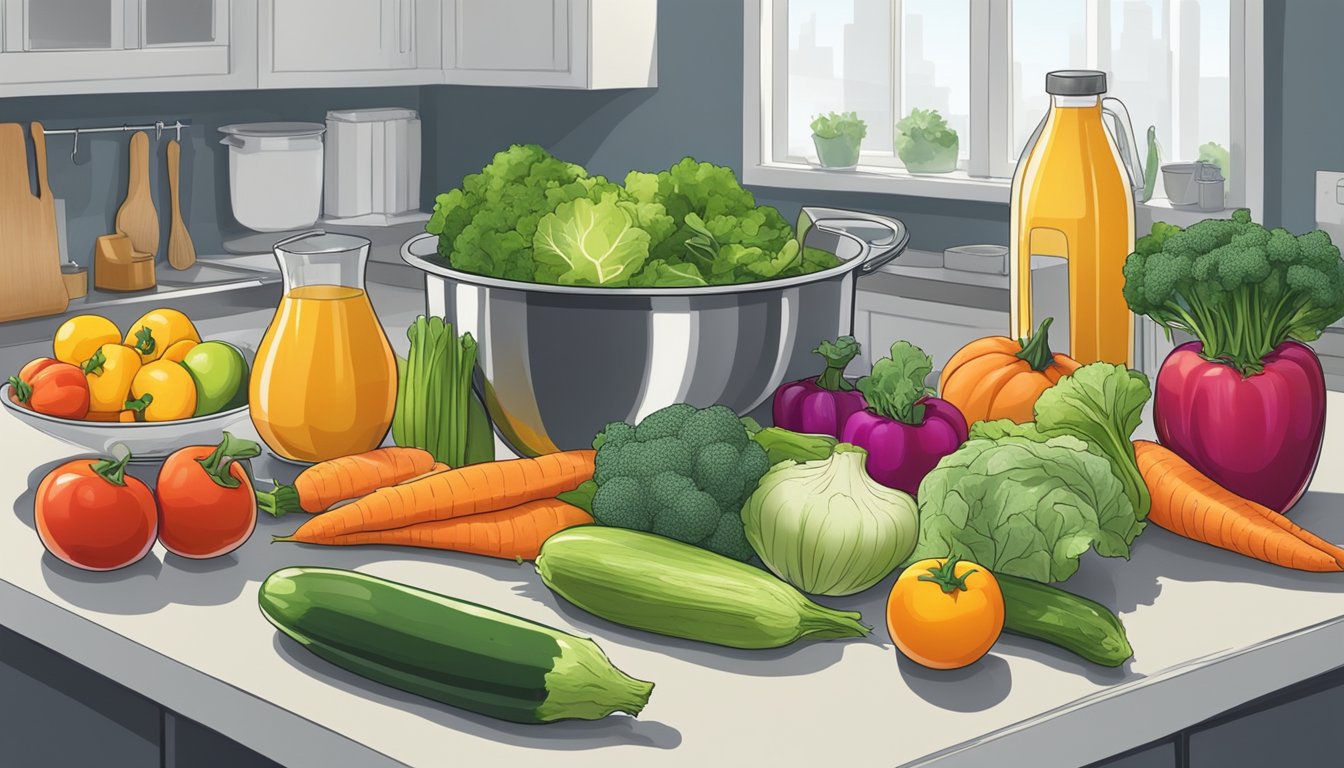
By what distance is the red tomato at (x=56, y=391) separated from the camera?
1.16 metres

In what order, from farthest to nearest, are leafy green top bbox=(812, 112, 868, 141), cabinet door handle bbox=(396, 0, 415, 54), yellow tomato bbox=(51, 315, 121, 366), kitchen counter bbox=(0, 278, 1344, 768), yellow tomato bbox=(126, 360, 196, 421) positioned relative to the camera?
cabinet door handle bbox=(396, 0, 415, 54)
leafy green top bbox=(812, 112, 868, 141)
yellow tomato bbox=(51, 315, 121, 366)
yellow tomato bbox=(126, 360, 196, 421)
kitchen counter bbox=(0, 278, 1344, 768)

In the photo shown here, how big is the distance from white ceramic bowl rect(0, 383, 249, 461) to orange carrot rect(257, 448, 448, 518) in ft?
0.42

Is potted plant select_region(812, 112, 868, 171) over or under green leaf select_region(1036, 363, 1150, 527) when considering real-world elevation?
over

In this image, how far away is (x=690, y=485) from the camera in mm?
908

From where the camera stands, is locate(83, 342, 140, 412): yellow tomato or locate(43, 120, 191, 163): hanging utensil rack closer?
locate(83, 342, 140, 412): yellow tomato

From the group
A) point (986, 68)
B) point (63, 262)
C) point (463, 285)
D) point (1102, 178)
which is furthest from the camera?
point (63, 262)

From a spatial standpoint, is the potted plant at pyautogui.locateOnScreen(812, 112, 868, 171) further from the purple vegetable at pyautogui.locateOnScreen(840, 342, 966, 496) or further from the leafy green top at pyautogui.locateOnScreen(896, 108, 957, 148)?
the purple vegetable at pyautogui.locateOnScreen(840, 342, 966, 496)

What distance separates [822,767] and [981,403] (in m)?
0.56

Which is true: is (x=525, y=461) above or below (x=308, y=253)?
below

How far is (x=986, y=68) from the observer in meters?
3.53

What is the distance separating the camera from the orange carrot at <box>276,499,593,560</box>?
988 millimetres

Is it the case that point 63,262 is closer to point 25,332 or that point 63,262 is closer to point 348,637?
point 25,332

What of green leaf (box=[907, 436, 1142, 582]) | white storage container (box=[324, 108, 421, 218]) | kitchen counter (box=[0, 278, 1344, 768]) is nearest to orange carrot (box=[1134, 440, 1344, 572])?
kitchen counter (box=[0, 278, 1344, 768])

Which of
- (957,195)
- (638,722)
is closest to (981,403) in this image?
(638,722)
